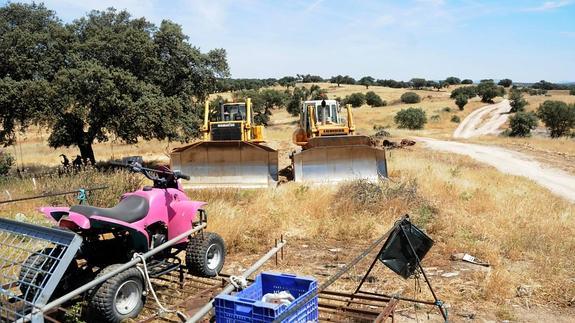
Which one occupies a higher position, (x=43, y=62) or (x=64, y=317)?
(x=43, y=62)

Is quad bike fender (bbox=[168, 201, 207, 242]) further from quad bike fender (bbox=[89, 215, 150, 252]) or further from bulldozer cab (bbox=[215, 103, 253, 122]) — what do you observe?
bulldozer cab (bbox=[215, 103, 253, 122])

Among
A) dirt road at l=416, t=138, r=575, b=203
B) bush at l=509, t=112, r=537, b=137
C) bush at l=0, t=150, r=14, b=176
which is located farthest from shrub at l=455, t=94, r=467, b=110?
bush at l=0, t=150, r=14, b=176

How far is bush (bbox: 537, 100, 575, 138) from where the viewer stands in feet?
134

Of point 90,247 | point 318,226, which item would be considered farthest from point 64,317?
point 318,226

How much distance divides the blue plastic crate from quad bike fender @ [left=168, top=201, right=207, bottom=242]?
145 centimetres

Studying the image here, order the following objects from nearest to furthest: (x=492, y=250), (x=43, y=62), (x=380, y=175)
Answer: (x=492, y=250) < (x=380, y=175) < (x=43, y=62)

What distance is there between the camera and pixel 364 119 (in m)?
56.8

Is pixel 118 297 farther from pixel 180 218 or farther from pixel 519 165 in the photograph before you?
pixel 519 165

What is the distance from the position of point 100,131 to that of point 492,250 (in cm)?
1561

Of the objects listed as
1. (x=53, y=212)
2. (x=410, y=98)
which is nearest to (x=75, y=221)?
(x=53, y=212)

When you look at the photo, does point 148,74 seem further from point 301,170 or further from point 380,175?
point 380,175

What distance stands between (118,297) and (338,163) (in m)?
9.67

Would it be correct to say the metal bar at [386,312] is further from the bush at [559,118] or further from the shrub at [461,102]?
the shrub at [461,102]

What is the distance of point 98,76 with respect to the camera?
1700 cm
